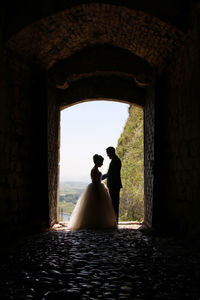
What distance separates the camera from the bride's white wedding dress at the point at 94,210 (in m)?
5.66

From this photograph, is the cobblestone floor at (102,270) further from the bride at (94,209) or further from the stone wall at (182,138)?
the bride at (94,209)

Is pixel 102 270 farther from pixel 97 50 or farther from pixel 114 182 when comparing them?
pixel 97 50

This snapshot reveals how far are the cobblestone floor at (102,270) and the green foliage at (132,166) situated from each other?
19.3ft

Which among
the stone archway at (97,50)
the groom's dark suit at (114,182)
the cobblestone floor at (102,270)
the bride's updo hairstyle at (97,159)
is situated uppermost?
the stone archway at (97,50)

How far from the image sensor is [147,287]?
2.22 meters

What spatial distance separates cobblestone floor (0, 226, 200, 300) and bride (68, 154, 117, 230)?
1548 mm

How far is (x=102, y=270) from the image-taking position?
8.77 feet

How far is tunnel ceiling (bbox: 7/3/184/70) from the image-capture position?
14.8 ft

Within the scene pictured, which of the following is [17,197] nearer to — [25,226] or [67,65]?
[25,226]

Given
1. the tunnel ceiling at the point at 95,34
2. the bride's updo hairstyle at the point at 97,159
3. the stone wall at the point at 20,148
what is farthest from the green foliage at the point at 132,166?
the stone wall at the point at 20,148

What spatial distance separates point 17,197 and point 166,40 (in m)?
3.76

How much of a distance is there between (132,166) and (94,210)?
17.7ft

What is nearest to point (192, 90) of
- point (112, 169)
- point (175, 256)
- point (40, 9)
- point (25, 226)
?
point (175, 256)

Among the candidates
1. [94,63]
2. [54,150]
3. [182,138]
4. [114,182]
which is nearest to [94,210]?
[114,182]
